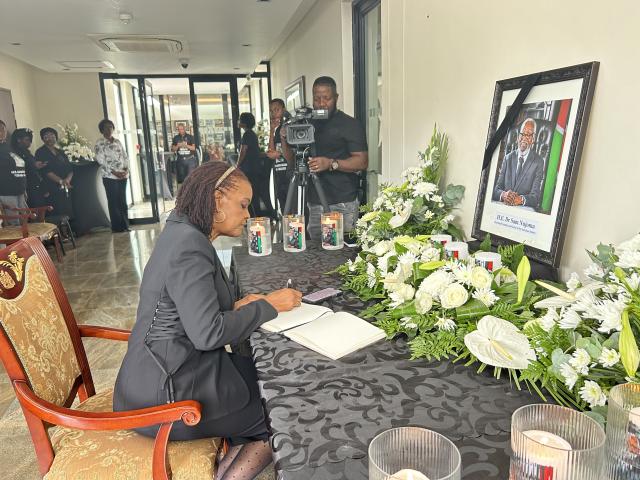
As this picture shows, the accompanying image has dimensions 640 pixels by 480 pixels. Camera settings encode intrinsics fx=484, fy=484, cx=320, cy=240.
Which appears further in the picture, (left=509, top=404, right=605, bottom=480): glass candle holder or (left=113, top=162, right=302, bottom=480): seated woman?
(left=113, top=162, right=302, bottom=480): seated woman

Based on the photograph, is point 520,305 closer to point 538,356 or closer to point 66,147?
point 538,356

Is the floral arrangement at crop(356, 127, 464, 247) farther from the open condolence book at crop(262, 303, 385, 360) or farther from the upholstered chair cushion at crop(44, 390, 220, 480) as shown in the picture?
the upholstered chair cushion at crop(44, 390, 220, 480)

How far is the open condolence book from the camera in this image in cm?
123

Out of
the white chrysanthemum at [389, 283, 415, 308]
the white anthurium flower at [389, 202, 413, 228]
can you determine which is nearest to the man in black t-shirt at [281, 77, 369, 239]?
the white anthurium flower at [389, 202, 413, 228]

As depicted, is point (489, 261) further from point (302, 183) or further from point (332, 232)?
point (302, 183)

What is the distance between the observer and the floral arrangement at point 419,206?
1.85 meters

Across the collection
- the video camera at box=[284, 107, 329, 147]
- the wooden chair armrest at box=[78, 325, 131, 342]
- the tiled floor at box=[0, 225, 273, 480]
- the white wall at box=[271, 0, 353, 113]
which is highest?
the white wall at box=[271, 0, 353, 113]

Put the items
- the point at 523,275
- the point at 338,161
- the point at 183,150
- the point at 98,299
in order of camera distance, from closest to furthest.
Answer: the point at 523,275, the point at 338,161, the point at 98,299, the point at 183,150

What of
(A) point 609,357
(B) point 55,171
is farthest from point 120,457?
(B) point 55,171

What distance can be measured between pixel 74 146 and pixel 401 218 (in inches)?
249

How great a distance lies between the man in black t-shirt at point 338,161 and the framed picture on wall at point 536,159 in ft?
3.92

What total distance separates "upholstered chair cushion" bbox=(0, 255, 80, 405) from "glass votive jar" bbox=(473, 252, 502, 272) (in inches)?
49.2

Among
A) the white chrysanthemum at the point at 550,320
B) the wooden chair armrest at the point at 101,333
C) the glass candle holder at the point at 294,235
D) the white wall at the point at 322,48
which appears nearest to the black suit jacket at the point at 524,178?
the white chrysanthemum at the point at 550,320

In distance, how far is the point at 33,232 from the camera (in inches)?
189
